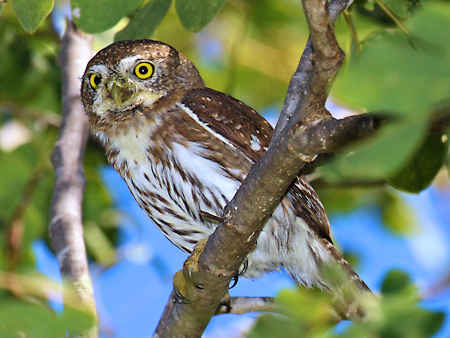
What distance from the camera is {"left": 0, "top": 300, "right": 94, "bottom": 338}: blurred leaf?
1.62 meters

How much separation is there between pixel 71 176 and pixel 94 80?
0.53 meters

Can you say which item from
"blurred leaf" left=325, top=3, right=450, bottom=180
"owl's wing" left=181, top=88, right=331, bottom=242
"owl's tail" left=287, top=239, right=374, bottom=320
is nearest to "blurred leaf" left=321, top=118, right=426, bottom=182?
"blurred leaf" left=325, top=3, right=450, bottom=180

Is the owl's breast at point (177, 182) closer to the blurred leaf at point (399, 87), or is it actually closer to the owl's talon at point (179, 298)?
the owl's talon at point (179, 298)

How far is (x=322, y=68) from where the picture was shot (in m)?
2.19

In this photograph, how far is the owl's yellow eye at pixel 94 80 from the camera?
13.4 feet

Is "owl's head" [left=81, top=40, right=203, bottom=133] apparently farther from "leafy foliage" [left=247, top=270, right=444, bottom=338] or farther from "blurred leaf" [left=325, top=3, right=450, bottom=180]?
"blurred leaf" [left=325, top=3, right=450, bottom=180]

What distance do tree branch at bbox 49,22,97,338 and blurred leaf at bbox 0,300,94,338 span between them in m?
1.46

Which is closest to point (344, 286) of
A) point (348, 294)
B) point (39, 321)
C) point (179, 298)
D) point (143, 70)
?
point (39, 321)

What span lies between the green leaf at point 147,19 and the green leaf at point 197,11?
5.9 inches

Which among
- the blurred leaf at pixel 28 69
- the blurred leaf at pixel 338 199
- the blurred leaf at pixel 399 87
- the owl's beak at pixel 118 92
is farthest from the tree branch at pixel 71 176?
the blurred leaf at pixel 338 199

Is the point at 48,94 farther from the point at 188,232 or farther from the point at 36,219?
the point at 188,232

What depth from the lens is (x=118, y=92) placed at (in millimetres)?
3953

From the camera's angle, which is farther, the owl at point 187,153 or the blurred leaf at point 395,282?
the owl at point 187,153

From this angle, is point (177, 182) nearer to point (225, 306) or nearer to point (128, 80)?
point (225, 306)
